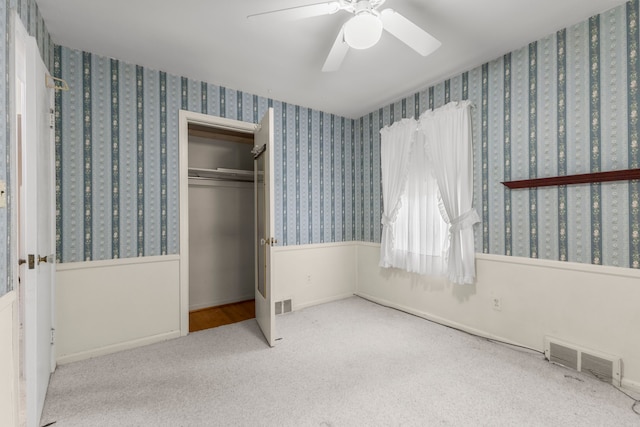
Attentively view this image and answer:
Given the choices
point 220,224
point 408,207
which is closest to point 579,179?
point 408,207

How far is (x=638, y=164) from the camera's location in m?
1.88

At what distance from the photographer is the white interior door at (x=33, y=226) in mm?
1513

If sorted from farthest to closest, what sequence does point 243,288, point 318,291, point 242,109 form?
point 243,288
point 318,291
point 242,109

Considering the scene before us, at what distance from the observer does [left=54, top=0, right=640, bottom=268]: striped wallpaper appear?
1980 mm

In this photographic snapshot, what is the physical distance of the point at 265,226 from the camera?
9.09 feet

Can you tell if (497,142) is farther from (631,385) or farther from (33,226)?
(33,226)

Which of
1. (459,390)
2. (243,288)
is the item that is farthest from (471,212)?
(243,288)

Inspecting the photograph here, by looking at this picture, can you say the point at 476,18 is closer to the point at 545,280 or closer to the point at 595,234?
the point at 595,234

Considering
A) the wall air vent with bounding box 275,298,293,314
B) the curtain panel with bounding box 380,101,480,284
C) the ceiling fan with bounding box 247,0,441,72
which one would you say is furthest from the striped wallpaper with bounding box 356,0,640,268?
the wall air vent with bounding box 275,298,293,314

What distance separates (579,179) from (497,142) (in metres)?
Result: 0.69

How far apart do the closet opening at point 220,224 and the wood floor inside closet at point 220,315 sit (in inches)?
0.5

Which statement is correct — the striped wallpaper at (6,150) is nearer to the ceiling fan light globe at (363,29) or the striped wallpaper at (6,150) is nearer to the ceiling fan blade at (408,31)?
the ceiling fan light globe at (363,29)

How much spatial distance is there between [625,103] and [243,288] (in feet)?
13.7

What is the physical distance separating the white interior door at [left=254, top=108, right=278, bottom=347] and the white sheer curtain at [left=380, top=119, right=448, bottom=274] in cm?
147
